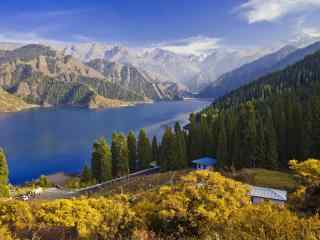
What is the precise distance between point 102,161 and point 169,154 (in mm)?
11703

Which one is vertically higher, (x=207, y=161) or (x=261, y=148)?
(x=261, y=148)

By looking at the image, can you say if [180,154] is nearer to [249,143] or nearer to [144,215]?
[249,143]

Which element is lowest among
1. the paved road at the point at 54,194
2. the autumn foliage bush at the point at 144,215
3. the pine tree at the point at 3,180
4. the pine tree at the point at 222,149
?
the paved road at the point at 54,194

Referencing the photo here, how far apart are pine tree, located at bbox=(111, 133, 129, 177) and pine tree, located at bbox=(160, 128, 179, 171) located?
23.0 ft

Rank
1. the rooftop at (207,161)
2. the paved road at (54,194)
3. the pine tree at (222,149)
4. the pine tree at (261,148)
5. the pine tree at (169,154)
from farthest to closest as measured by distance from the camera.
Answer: the pine tree at (169,154)
the rooftop at (207,161)
the pine tree at (222,149)
the pine tree at (261,148)
the paved road at (54,194)

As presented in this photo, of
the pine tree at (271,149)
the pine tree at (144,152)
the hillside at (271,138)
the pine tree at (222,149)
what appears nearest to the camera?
the pine tree at (271,149)

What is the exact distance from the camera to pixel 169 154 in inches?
2295

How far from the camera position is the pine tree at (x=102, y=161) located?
58.2m

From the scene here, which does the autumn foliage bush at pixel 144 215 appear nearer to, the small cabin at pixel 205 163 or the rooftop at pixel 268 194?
the rooftop at pixel 268 194

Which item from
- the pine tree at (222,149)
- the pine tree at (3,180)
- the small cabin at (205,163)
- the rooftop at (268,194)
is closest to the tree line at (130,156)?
the small cabin at (205,163)

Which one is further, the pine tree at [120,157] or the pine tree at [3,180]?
the pine tree at [120,157]

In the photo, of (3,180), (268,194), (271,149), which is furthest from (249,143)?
(3,180)

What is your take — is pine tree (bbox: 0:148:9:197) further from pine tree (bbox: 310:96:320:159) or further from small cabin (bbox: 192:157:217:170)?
pine tree (bbox: 310:96:320:159)

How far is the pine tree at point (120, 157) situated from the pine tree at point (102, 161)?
7.19 feet
